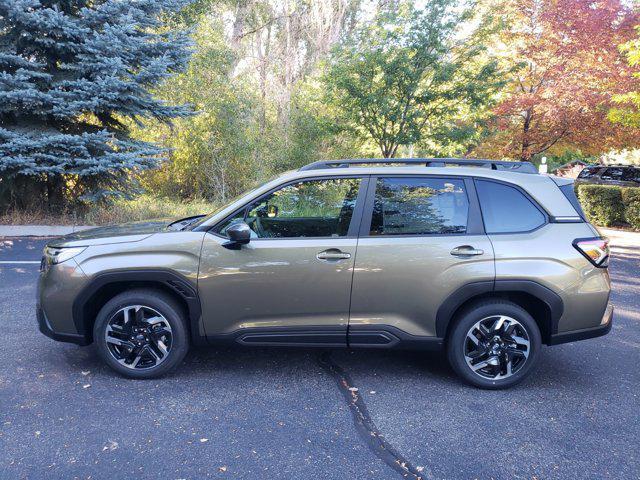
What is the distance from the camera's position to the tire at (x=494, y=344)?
11.7 ft

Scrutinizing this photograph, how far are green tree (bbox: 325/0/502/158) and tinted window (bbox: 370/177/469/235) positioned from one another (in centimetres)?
874

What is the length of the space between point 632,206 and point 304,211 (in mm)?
12957

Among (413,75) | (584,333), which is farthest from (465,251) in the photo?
(413,75)

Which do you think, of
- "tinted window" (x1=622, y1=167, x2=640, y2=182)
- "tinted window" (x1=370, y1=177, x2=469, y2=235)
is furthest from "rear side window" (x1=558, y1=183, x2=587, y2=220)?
"tinted window" (x1=622, y1=167, x2=640, y2=182)

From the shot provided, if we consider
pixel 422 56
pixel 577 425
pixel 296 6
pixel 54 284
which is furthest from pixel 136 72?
pixel 296 6

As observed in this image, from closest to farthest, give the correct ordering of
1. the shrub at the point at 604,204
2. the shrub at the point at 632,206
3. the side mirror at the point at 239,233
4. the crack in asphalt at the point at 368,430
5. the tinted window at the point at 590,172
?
the crack in asphalt at the point at 368,430, the side mirror at the point at 239,233, the shrub at the point at 632,206, the shrub at the point at 604,204, the tinted window at the point at 590,172

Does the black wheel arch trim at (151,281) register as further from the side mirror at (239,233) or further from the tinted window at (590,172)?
the tinted window at (590,172)

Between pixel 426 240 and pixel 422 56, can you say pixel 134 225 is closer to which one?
pixel 426 240

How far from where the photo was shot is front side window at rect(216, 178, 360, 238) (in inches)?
146

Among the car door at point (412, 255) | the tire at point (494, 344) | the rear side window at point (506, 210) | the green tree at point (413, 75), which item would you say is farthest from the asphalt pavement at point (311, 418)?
the green tree at point (413, 75)

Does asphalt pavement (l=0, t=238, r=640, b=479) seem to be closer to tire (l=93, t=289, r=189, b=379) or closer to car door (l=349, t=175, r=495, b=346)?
tire (l=93, t=289, r=189, b=379)

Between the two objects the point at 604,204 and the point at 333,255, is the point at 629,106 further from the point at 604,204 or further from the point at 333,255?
the point at 333,255

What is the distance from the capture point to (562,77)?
47.0 feet

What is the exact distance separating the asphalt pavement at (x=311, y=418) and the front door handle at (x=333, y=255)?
1.00 meters
